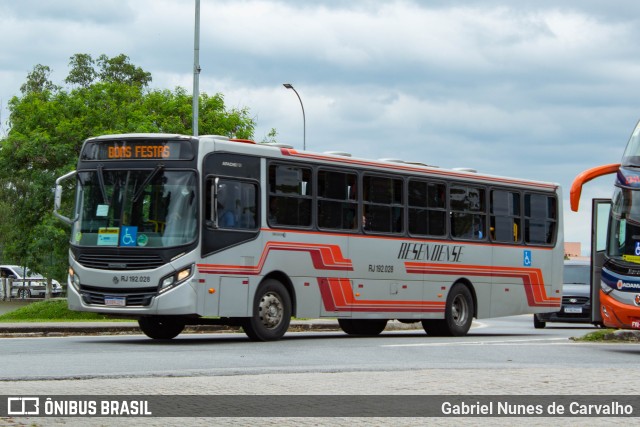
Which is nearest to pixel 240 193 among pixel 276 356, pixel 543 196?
pixel 276 356

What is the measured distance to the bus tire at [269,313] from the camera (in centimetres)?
2092

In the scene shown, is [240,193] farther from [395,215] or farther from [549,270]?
[549,270]

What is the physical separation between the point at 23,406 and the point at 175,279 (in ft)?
30.0

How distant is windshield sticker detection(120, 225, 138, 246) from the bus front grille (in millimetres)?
209

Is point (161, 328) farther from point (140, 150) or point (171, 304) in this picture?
point (140, 150)

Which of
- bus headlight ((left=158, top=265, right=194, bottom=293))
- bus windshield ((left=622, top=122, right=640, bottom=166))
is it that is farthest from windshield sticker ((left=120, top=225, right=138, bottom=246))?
bus windshield ((left=622, top=122, right=640, bottom=166))

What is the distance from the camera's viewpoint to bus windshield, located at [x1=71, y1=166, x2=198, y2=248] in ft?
65.3

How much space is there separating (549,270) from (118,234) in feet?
37.5

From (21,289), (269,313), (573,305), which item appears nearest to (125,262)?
(269,313)

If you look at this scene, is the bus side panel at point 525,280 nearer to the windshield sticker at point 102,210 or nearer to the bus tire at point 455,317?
the bus tire at point 455,317

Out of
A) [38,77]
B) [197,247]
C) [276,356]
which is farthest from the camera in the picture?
[38,77]

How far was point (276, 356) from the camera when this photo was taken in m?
17.5

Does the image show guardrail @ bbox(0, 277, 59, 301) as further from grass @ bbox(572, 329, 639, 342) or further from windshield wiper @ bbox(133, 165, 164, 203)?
windshield wiper @ bbox(133, 165, 164, 203)

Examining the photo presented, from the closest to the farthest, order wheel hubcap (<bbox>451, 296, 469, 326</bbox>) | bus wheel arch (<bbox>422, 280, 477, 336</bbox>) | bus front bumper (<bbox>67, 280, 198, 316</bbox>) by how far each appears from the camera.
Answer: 1. bus front bumper (<bbox>67, 280, 198, 316</bbox>)
2. bus wheel arch (<bbox>422, 280, 477, 336</bbox>)
3. wheel hubcap (<bbox>451, 296, 469, 326</bbox>)
